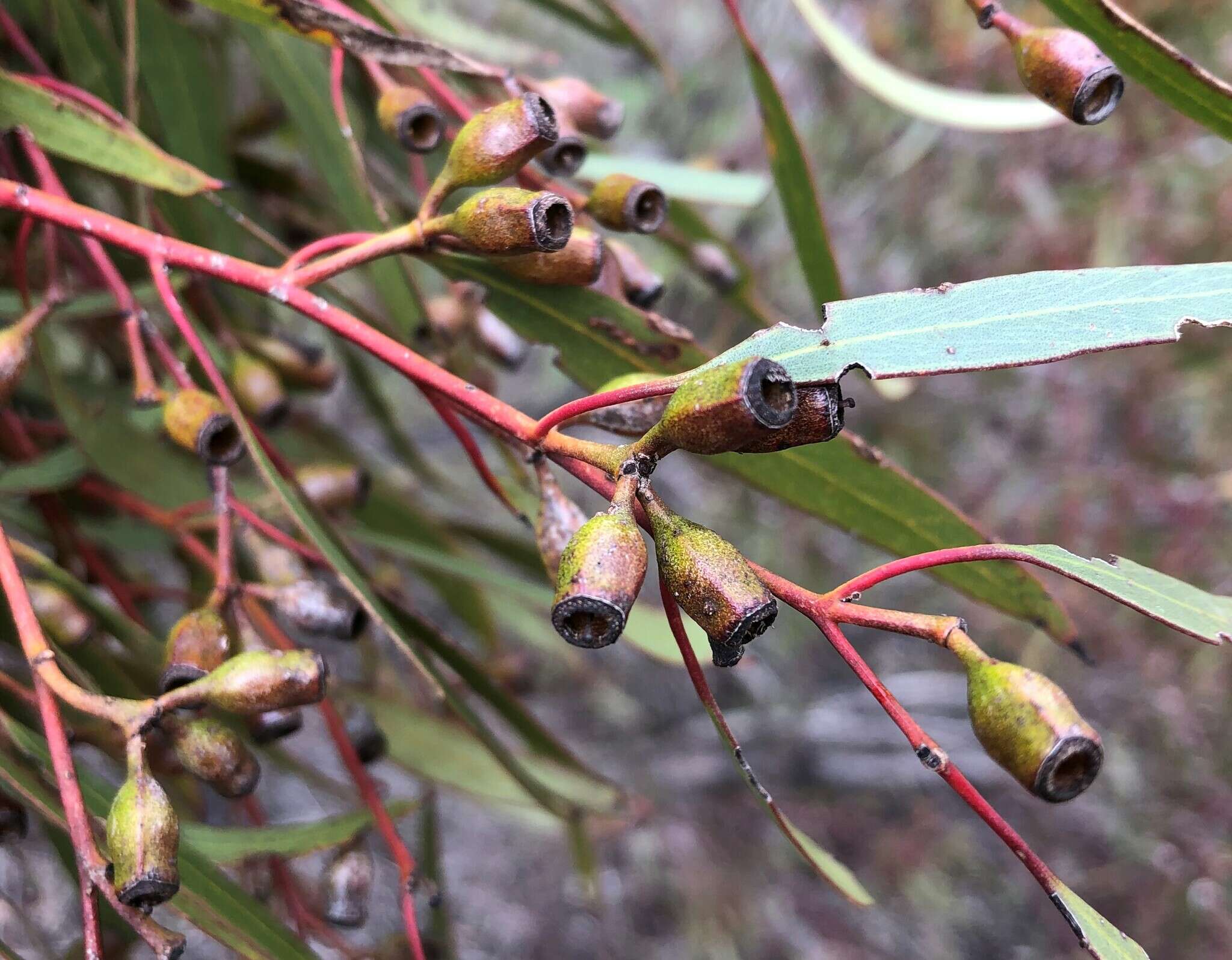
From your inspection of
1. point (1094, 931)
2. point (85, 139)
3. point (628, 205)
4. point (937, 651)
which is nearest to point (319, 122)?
point (85, 139)

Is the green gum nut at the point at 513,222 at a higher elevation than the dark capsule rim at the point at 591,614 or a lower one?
higher

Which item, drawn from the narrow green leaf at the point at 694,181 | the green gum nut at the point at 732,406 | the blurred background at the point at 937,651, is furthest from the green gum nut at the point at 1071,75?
the blurred background at the point at 937,651

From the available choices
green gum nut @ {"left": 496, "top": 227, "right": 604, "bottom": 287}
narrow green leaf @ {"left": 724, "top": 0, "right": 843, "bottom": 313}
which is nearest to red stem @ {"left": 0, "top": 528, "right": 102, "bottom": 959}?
green gum nut @ {"left": 496, "top": 227, "right": 604, "bottom": 287}

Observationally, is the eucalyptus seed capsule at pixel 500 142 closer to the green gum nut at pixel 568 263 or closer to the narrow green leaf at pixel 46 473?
the green gum nut at pixel 568 263

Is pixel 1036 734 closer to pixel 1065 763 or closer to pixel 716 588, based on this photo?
pixel 1065 763

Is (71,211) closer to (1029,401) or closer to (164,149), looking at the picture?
(164,149)

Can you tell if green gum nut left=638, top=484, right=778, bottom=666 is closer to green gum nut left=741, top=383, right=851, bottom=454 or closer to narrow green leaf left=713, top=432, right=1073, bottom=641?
green gum nut left=741, top=383, right=851, bottom=454
